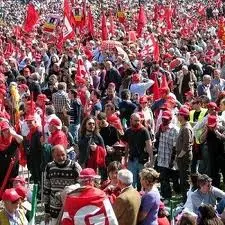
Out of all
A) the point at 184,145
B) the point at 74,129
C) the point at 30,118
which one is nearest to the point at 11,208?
the point at 184,145

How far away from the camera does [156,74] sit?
1695cm

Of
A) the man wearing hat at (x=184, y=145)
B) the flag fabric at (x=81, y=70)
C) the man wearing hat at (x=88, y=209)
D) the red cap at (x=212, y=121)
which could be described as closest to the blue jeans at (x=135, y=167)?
the man wearing hat at (x=184, y=145)

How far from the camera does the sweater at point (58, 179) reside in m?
8.45

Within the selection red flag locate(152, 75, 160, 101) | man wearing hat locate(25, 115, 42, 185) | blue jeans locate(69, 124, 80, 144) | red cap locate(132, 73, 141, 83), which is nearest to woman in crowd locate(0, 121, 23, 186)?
man wearing hat locate(25, 115, 42, 185)

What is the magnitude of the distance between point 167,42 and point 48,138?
13466 mm

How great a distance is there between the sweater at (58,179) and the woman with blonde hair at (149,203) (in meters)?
0.86

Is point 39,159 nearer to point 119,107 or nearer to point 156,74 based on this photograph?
point 119,107

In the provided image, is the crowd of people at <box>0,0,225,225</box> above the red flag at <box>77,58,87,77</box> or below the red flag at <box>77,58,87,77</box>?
below

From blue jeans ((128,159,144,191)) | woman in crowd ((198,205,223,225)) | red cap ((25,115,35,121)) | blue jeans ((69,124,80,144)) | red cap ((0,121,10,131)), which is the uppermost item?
red cap ((0,121,10,131))

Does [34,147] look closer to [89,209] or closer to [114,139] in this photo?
[114,139]

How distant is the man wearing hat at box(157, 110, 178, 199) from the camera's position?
1091 centimetres

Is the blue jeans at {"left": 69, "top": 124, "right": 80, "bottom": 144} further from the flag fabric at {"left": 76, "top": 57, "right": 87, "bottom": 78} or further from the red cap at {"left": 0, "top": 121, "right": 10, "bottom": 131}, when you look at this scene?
the red cap at {"left": 0, "top": 121, "right": 10, "bottom": 131}

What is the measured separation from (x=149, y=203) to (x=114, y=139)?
3.85 m

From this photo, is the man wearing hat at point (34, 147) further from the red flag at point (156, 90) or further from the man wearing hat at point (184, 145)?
the red flag at point (156, 90)
